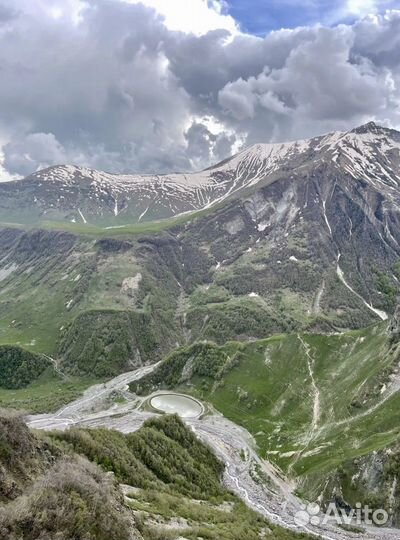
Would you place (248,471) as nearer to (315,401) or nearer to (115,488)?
(315,401)

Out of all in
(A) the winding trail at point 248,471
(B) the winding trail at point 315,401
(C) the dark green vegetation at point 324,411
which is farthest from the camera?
(B) the winding trail at point 315,401

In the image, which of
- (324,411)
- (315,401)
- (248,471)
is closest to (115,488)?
Result: (248,471)

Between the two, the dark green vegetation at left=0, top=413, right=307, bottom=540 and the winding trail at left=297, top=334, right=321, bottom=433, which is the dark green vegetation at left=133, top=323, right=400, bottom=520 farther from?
the dark green vegetation at left=0, top=413, right=307, bottom=540

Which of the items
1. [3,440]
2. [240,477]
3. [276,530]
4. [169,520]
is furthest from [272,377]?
[3,440]

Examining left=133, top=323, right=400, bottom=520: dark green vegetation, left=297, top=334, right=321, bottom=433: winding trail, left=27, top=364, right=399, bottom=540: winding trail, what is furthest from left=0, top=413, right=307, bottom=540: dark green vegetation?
left=297, top=334, right=321, bottom=433: winding trail

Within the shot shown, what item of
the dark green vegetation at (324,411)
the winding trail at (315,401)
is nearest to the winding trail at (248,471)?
the winding trail at (315,401)

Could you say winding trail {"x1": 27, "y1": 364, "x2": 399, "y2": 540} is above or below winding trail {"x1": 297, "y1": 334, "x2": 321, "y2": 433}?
below

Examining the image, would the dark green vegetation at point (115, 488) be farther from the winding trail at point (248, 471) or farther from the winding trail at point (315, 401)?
the winding trail at point (315, 401)

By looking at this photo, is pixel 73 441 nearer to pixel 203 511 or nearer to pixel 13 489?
pixel 203 511
